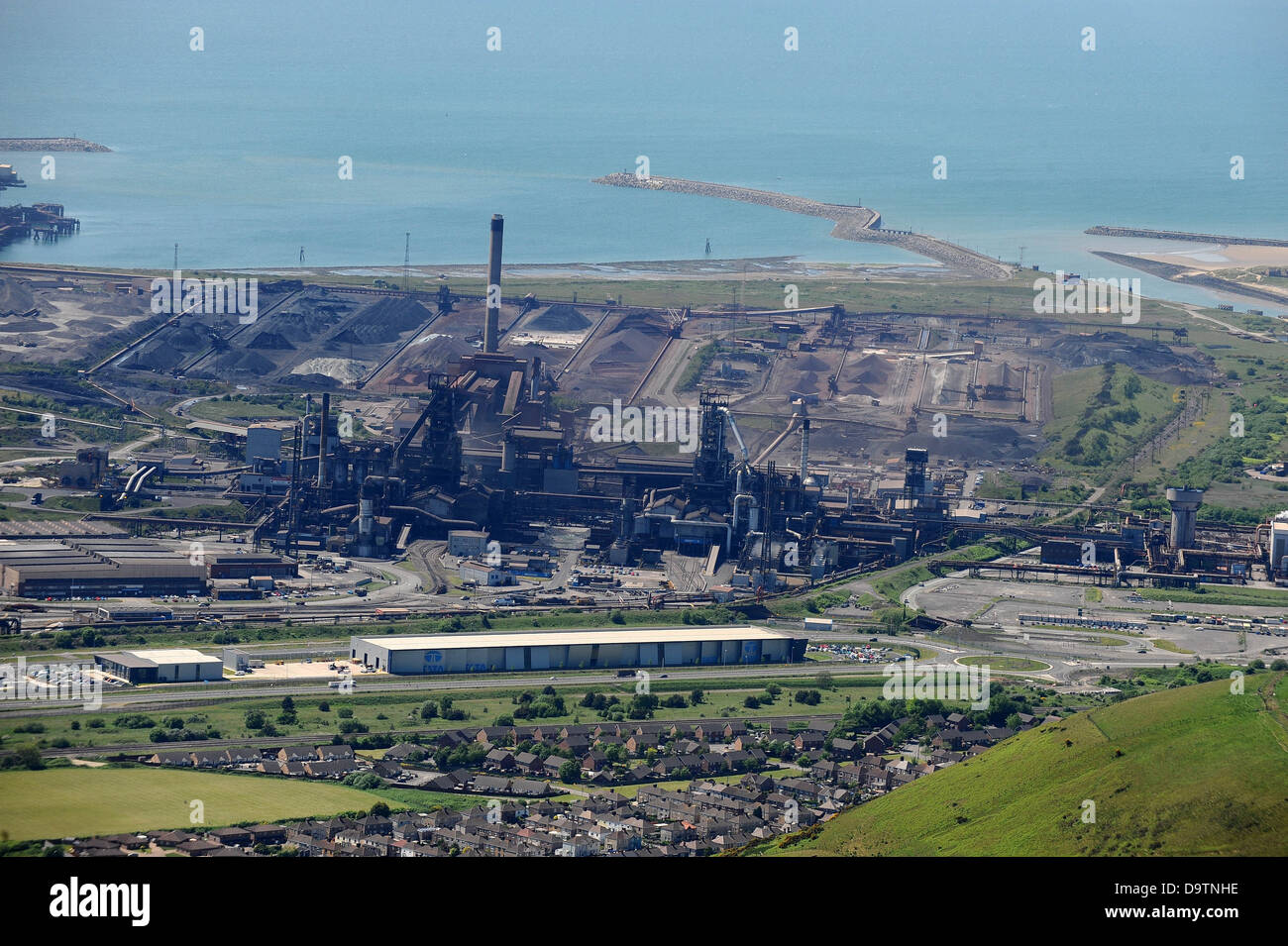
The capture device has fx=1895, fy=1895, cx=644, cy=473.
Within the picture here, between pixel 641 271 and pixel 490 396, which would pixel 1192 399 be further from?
pixel 641 271

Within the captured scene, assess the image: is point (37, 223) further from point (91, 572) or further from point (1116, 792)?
point (1116, 792)

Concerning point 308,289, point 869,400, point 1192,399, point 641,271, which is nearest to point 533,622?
point 869,400

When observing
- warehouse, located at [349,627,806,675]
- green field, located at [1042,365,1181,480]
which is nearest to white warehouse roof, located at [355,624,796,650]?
warehouse, located at [349,627,806,675]

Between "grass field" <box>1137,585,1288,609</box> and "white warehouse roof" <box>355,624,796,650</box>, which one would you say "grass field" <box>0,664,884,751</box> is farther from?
"grass field" <box>1137,585,1288,609</box>

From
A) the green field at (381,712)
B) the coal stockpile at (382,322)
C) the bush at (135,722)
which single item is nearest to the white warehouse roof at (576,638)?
the green field at (381,712)

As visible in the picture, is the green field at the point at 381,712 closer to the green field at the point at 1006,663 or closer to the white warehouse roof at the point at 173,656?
the green field at the point at 1006,663

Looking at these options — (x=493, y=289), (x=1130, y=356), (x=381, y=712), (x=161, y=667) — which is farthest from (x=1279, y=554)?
(x=493, y=289)
